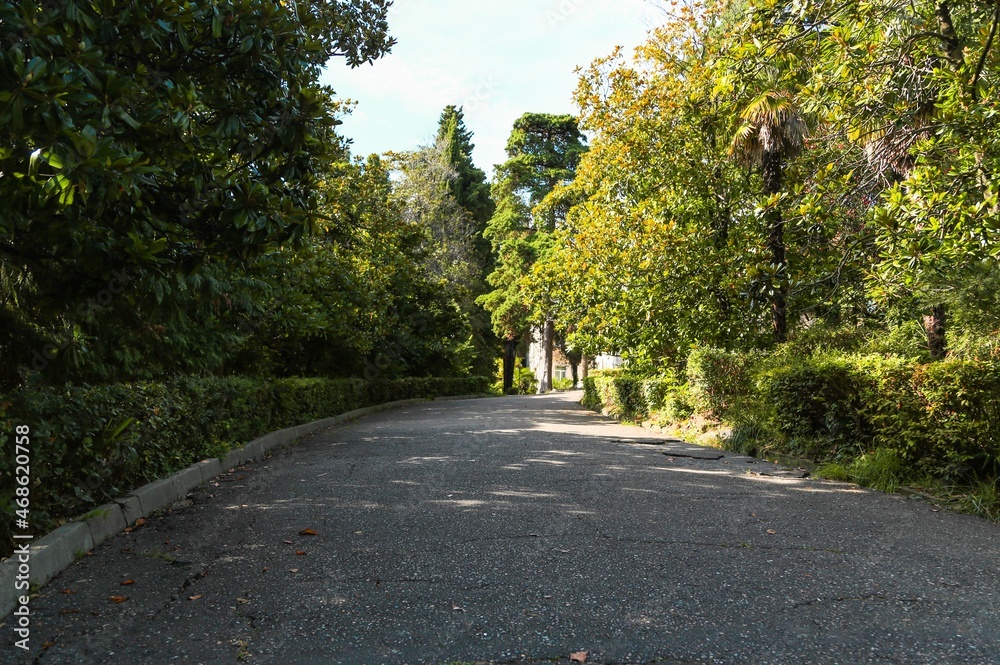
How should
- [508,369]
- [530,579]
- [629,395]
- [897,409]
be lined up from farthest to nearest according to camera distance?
[508,369] < [629,395] < [897,409] < [530,579]

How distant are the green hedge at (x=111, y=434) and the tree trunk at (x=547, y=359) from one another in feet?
110

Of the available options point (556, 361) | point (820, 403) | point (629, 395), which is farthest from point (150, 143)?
point (556, 361)

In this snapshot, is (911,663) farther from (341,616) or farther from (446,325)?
(446,325)

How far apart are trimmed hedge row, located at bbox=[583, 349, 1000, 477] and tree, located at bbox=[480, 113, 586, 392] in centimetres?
2600

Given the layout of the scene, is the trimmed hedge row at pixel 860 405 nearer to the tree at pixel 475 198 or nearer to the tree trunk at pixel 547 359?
the tree trunk at pixel 547 359

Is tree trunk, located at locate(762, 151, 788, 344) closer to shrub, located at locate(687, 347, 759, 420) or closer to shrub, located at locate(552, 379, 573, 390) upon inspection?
shrub, located at locate(687, 347, 759, 420)

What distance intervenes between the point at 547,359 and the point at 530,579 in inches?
1601

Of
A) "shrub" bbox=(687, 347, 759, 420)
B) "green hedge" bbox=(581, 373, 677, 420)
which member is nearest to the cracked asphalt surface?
"shrub" bbox=(687, 347, 759, 420)

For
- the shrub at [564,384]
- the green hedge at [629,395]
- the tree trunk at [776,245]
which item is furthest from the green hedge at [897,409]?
the shrub at [564,384]

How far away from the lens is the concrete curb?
3717mm

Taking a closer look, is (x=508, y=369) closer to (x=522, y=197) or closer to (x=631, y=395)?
(x=522, y=197)

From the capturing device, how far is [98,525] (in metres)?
4.89

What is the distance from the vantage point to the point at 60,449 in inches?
185

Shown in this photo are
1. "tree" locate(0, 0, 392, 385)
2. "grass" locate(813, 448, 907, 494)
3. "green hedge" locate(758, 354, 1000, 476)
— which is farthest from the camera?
"grass" locate(813, 448, 907, 494)
